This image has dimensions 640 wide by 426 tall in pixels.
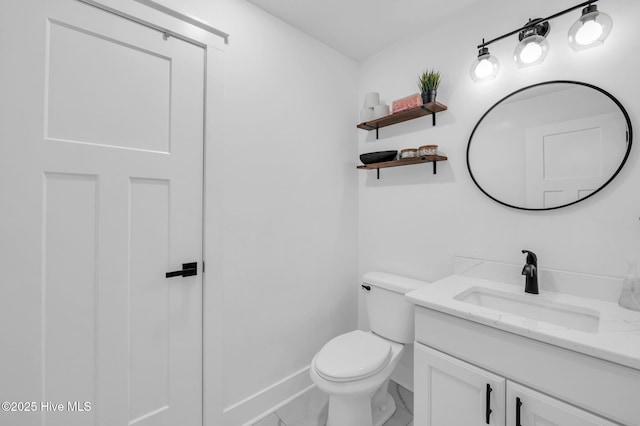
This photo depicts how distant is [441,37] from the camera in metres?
1.70

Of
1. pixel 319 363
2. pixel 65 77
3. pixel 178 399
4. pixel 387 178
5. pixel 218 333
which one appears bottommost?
pixel 178 399

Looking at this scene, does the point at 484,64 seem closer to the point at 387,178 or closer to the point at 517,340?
the point at 387,178

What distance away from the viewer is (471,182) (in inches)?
61.9

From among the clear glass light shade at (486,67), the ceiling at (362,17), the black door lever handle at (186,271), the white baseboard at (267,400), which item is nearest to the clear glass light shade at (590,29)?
the clear glass light shade at (486,67)

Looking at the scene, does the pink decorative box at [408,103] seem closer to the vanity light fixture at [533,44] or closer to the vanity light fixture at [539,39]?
the vanity light fixture at [539,39]

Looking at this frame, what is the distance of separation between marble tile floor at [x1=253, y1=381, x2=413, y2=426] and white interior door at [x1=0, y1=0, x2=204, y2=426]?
0.47 metres

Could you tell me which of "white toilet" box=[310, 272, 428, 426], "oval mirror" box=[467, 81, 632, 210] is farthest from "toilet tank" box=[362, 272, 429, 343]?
"oval mirror" box=[467, 81, 632, 210]

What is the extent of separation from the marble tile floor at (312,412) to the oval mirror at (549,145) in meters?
1.37

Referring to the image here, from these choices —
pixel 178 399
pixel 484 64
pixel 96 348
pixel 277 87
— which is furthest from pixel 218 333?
pixel 484 64

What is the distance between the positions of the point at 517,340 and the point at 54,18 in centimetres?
209

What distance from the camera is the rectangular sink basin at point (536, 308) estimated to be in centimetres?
112

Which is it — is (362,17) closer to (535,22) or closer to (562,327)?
(535,22)

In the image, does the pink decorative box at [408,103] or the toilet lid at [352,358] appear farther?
the pink decorative box at [408,103]

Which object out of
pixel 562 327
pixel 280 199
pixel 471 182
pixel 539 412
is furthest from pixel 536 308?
pixel 280 199
